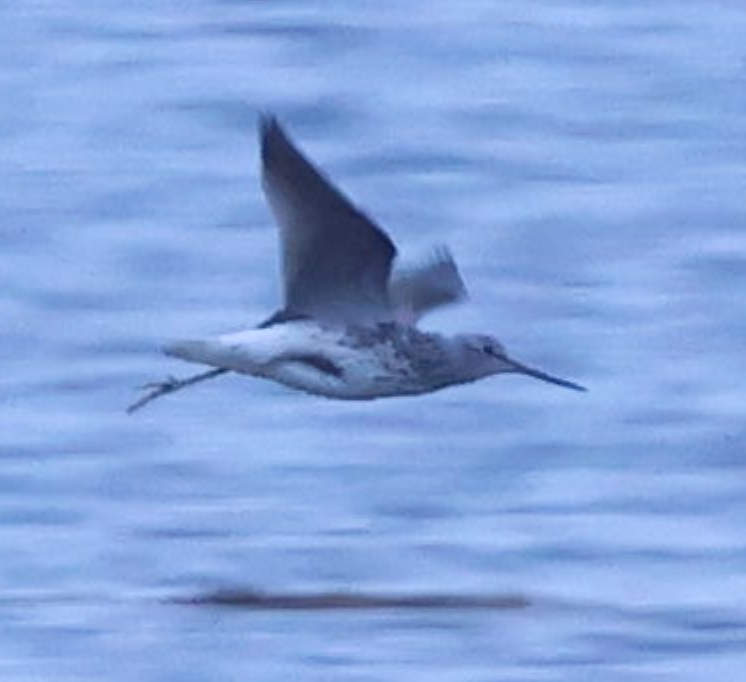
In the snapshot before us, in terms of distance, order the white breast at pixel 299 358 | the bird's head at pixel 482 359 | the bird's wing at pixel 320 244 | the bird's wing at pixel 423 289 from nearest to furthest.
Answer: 1. the bird's wing at pixel 320 244
2. the white breast at pixel 299 358
3. the bird's wing at pixel 423 289
4. the bird's head at pixel 482 359

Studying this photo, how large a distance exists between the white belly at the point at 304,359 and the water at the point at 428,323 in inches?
12.4

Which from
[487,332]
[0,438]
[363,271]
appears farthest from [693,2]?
[363,271]

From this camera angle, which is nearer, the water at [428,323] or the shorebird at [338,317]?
the shorebird at [338,317]

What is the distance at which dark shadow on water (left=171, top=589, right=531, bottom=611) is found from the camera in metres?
6.00

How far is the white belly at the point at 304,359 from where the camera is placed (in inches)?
225

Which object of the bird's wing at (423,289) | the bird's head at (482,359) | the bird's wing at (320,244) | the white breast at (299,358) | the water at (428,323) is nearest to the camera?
the bird's wing at (320,244)

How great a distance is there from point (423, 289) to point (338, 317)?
0.97ft

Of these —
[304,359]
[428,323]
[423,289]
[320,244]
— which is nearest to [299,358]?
[304,359]

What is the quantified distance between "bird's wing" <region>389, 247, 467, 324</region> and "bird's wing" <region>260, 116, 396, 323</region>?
9 centimetres

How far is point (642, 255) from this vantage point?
8094 millimetres

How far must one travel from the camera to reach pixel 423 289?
612cm

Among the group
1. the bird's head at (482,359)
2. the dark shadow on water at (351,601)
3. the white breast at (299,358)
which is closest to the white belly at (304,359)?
the white breast at (299,358)

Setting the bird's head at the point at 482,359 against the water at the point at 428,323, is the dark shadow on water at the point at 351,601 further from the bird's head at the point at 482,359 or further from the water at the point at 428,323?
the bird's head at the point at 482,359

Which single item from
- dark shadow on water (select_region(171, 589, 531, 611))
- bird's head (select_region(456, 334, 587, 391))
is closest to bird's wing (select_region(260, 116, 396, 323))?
bird's head (select_region(456, 334, 587, 391))
